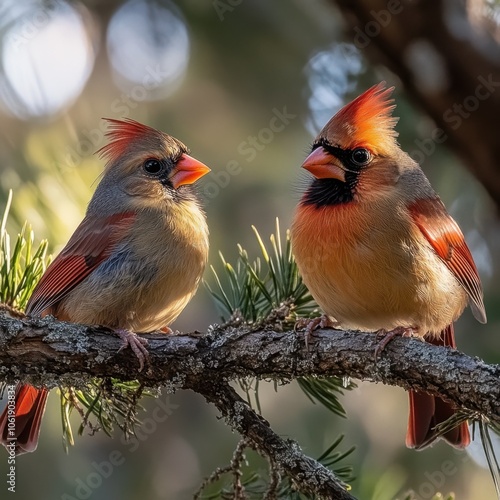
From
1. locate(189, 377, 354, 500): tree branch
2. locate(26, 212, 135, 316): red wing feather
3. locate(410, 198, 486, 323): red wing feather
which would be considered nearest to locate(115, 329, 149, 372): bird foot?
locate(189, 377, 354, 500): tree branch

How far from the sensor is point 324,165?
2967 mm

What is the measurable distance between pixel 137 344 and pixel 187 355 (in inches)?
5.7

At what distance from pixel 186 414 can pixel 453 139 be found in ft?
10.3

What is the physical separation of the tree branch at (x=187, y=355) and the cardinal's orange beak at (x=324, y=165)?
760mm

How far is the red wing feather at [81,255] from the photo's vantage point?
2.98 m

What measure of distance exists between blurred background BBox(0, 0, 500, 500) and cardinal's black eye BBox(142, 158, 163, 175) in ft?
0.70

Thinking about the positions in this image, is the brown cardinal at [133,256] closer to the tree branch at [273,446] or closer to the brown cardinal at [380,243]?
the brown cardinal at [380,243]

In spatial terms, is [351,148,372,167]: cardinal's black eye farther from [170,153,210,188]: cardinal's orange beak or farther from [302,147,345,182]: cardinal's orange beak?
[170,153,210,188]: cardinal's orange beak

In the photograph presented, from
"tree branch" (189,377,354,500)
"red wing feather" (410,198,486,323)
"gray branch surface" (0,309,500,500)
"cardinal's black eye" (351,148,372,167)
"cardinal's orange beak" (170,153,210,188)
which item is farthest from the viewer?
"cardinal's orange beak" (170,153,210,188)

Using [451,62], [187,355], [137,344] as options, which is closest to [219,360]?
[187,355]

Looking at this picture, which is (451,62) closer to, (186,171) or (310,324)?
(310,324)

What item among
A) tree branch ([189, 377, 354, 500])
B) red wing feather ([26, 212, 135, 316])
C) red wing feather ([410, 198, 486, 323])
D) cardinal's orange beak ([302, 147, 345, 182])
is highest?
cardinal's orange beak ([302, 147, 345, 182])

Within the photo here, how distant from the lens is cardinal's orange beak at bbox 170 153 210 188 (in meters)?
3.36

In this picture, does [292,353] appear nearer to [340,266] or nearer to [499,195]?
[340,266]
